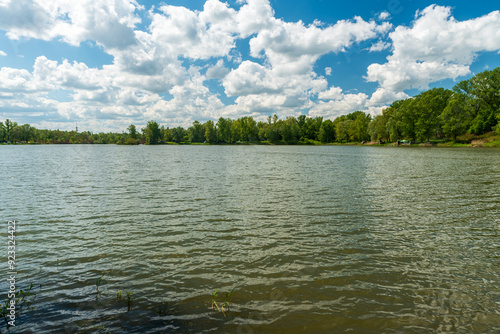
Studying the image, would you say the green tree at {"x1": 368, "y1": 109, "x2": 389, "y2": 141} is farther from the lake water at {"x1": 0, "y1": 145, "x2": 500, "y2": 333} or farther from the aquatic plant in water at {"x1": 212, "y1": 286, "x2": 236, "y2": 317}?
the aquatic plant in water at {"x1": 212, "y1": 286, "x2": 236, "y2": 317}

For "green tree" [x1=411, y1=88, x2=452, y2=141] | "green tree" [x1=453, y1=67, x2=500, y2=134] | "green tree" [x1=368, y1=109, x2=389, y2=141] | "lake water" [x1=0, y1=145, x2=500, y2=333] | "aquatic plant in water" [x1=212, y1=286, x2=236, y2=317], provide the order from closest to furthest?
"lake water" [x1=0, y1=145, x2=500, y2=333] < "aquatic plant in water" [x1=212, y1=286, x2=236, y2=317] < "green tree" [x1=453, y1=67, x2=500, y2=134] < "green tree" [x1=411, y1=88, x2=452, y2=141] < "green tree" [x1=368, y1=109, x2=389, y2=141]

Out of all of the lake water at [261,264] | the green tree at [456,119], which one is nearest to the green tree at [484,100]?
the green tree at [456,119]

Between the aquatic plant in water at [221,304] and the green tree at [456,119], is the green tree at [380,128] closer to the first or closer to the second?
the green tree at [456,119]

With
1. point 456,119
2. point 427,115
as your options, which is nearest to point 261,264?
point 456,119

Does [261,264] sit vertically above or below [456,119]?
below

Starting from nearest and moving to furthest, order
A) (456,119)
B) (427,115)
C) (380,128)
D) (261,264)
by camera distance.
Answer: (261,264) < (456,119) < (427,115) < (380,128)

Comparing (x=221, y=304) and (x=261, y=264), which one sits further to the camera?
(x=261, y=264)

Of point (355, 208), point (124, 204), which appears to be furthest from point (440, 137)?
point (124, 204)

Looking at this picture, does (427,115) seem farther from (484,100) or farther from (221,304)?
(221,304)

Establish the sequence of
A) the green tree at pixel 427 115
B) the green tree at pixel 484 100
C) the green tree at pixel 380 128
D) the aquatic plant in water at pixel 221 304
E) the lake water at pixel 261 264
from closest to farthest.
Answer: the lake water at pixel 261 264, the aquatic plant in water at pixel 221 304, the green tree at pixel 484 100, the green tree at pixel 427 115, the green tree at pixel 380 128

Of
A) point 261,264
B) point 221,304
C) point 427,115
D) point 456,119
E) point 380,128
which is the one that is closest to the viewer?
point 221,304

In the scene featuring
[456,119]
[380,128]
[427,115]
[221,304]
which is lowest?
[221,304]

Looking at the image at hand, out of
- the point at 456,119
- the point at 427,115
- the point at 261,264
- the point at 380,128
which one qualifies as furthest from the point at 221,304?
the point at 380,128

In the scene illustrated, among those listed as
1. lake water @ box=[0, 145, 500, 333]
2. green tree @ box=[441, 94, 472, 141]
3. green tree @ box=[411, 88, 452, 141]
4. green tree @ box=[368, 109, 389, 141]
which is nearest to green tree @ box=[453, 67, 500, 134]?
green tree @ box=[441, 94, 472, 141]
